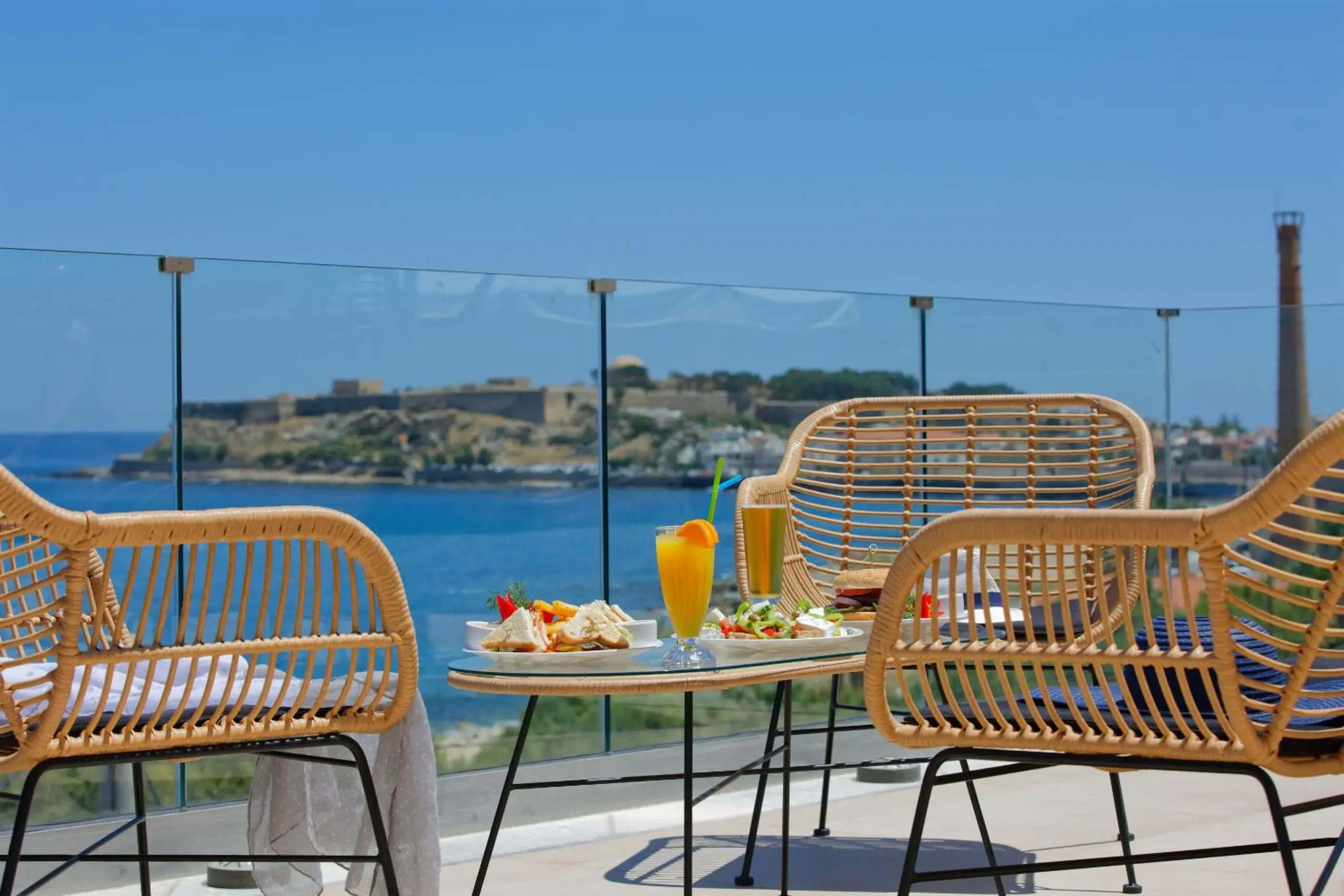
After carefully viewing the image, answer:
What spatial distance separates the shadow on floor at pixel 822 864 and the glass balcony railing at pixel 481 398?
2.28 feet

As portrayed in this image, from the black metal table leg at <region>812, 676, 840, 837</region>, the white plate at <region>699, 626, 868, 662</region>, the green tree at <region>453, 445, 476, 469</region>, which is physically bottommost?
the black metal table leg at <region>812, 676, 840, 837</region>

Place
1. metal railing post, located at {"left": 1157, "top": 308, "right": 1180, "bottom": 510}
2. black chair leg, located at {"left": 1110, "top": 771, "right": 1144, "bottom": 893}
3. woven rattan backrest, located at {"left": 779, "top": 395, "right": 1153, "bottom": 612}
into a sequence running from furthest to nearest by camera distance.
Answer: metal railing post, located at {"left": 1157, "top": 308, "right": 1180, "bottom": 510}
woven rattan backrest, located at {"left": 779, "top": 395, "right": 1153, "bottom": 612}
black chair leg, located at {"left": 1110, "top": 771, "right": 1144, "bottom": 893}

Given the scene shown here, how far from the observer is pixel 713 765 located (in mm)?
4328

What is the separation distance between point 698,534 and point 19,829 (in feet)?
3.45

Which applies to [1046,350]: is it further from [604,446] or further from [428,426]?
[428,426]

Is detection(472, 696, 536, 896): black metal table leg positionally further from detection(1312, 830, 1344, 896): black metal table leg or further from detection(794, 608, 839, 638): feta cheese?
detection(1312, 830, 1344, 896): black metal table leg

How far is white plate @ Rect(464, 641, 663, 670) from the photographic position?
2312 mm

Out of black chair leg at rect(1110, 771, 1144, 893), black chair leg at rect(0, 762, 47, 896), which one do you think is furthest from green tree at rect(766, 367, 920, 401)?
black chair leg at rect(0, 762, 47, 896)

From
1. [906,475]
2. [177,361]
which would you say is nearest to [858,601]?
[906,475]

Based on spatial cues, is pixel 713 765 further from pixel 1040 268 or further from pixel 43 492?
pixel 1040 268

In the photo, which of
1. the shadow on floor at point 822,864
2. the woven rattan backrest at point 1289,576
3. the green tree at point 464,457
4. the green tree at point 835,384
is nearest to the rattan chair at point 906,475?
the shadow on floor at point 822,864

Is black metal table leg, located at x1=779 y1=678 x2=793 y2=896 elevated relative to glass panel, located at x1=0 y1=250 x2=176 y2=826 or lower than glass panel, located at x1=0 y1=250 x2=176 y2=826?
lower

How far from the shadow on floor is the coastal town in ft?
3.90

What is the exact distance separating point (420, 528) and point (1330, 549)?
5.27m
